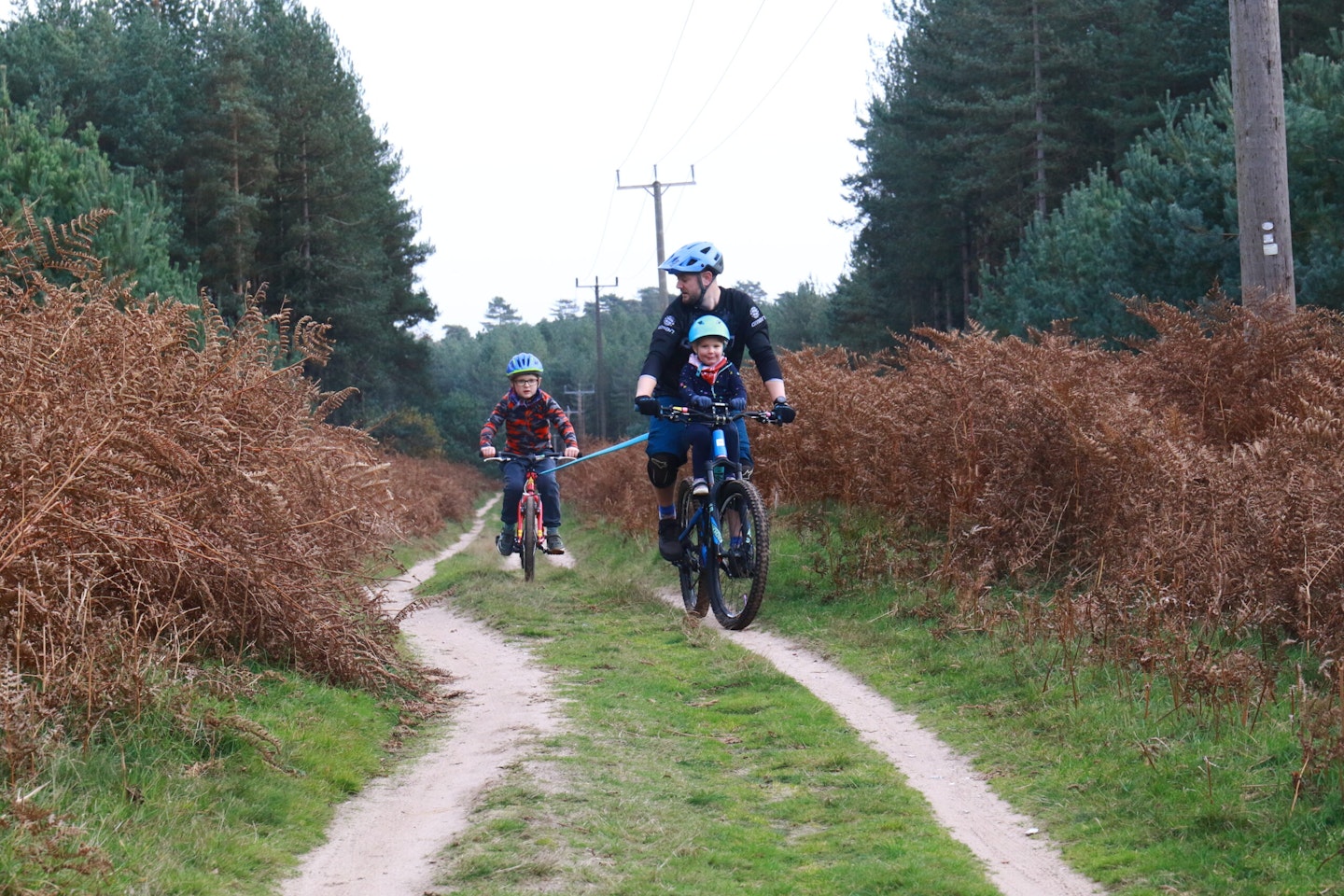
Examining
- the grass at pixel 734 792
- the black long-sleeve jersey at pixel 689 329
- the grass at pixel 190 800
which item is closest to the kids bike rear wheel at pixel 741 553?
the grass at pixel 734 792

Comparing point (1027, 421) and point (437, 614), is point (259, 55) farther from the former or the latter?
point (1027, 421)

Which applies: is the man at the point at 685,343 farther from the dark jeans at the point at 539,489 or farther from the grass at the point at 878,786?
the dark jeans at the point at 539,489

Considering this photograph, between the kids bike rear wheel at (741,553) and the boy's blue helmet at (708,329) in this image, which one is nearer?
the kids bike rear wheel at (741,553)

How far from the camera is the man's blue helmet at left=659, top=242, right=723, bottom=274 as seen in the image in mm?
9000

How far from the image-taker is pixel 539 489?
13.5 m

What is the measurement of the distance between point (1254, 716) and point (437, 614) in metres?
8.04

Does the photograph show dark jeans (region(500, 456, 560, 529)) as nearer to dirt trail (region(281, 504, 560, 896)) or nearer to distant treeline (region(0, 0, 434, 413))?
dirt trail (region(281, 504, 560, 896))

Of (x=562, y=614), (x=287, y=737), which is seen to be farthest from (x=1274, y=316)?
(x=287, y=737)

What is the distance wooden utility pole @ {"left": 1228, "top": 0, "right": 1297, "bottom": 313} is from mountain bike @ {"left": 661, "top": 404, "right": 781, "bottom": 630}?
4845 mm

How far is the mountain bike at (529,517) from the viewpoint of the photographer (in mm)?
13414

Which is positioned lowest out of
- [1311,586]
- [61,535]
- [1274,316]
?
[1311,586]

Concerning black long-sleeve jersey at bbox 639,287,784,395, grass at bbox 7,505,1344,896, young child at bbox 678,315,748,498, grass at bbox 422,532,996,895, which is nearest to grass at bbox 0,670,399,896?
grass at bbox 7,505,1344,896

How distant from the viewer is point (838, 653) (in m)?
8.58

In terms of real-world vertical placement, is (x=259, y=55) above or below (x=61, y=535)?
above
